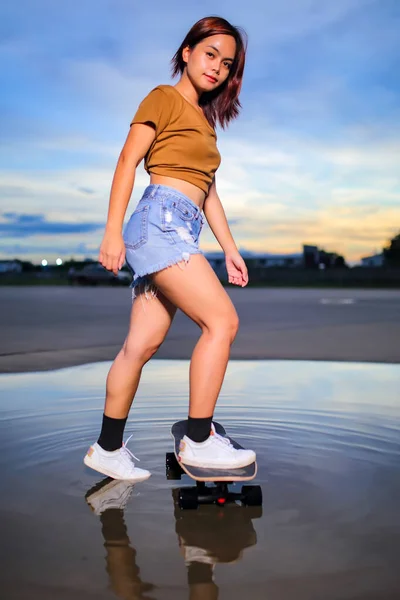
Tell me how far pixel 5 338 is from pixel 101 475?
780 centimetres

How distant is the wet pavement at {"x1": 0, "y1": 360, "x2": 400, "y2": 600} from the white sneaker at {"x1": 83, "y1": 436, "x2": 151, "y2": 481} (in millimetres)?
59

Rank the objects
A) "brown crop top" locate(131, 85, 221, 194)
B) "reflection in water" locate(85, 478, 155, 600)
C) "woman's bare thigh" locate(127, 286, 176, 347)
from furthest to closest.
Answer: "woman's bare thigh" locate(127, 286, 176, 347) < "brown crop top" locate(131, 85, 221, 194) < "reflection in water" locate(85, 478, 155, 600)

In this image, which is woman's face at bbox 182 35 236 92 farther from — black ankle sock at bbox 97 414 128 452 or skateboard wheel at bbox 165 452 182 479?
skateboard wheel at bbox 165 452 182 479

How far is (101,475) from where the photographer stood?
3.86m

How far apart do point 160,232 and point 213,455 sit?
0.97m

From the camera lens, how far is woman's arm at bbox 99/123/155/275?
10.8 feet

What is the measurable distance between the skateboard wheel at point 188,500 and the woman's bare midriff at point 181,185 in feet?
4.17

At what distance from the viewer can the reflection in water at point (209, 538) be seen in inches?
99.0

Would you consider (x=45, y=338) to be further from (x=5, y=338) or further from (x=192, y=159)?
(x=192, y=159)

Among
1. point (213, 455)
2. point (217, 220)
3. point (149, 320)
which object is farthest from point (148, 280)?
point (213, 455)

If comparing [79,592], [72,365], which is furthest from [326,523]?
[72,365]

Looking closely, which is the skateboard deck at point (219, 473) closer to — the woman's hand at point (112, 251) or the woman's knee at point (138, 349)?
Answer: the woman's knee at point (138, 349)

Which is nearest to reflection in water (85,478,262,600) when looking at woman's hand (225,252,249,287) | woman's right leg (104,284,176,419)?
woman's right leg (104,284,176,419)

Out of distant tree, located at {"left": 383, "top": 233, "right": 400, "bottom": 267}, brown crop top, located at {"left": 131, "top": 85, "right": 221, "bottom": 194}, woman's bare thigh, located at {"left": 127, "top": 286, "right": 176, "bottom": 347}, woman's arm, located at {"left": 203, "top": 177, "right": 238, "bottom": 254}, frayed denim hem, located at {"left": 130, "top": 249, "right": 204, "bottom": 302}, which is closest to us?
frayed denim hem, located at {"left": 130, "top": 249, "right": 204, "bottom": 302}
